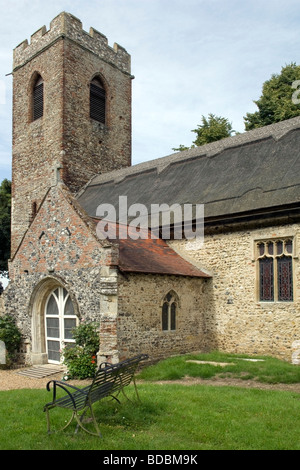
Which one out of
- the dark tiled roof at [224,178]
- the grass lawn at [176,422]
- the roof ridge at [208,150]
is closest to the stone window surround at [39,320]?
the grass lawn at [176,422]

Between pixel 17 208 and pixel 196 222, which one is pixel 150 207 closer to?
pixel 196 222

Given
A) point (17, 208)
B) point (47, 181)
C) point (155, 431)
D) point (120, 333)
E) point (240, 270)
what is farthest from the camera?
point (17, 208)

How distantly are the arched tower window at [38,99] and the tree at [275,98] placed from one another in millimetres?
13038

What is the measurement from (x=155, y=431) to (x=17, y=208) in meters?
Answer: 20.6

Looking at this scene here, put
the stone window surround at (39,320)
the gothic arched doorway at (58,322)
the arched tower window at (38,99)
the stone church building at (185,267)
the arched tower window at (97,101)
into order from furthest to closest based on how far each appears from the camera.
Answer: the arched tower window at (97,101)
the arched tower window at (38,99)
the stone window surround at (39,320)
the gothic arched doorway at (58,322)
the stone church building at (185,267)

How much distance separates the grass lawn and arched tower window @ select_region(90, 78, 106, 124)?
1891cm

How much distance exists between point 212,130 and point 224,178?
13.8 m

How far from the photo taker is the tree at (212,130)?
29.2 metres

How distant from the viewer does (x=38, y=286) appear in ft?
45.8

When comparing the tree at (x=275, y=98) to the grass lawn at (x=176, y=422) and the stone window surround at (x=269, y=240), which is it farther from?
the grass lawn at (x=176, y=422)

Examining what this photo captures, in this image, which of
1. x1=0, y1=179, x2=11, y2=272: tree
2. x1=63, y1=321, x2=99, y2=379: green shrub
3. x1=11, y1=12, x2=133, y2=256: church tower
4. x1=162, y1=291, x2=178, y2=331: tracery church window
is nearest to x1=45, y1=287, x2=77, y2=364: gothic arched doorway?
x1=63, y1=321, x2=99, y2=379: green shrub

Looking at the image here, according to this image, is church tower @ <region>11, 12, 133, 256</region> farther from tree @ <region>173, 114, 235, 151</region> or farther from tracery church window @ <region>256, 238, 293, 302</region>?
tracery church window @ <region>256, 238, 293, 302</region>

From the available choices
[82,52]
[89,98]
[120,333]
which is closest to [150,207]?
[120,333]

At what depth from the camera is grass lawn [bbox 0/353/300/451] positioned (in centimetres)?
581
